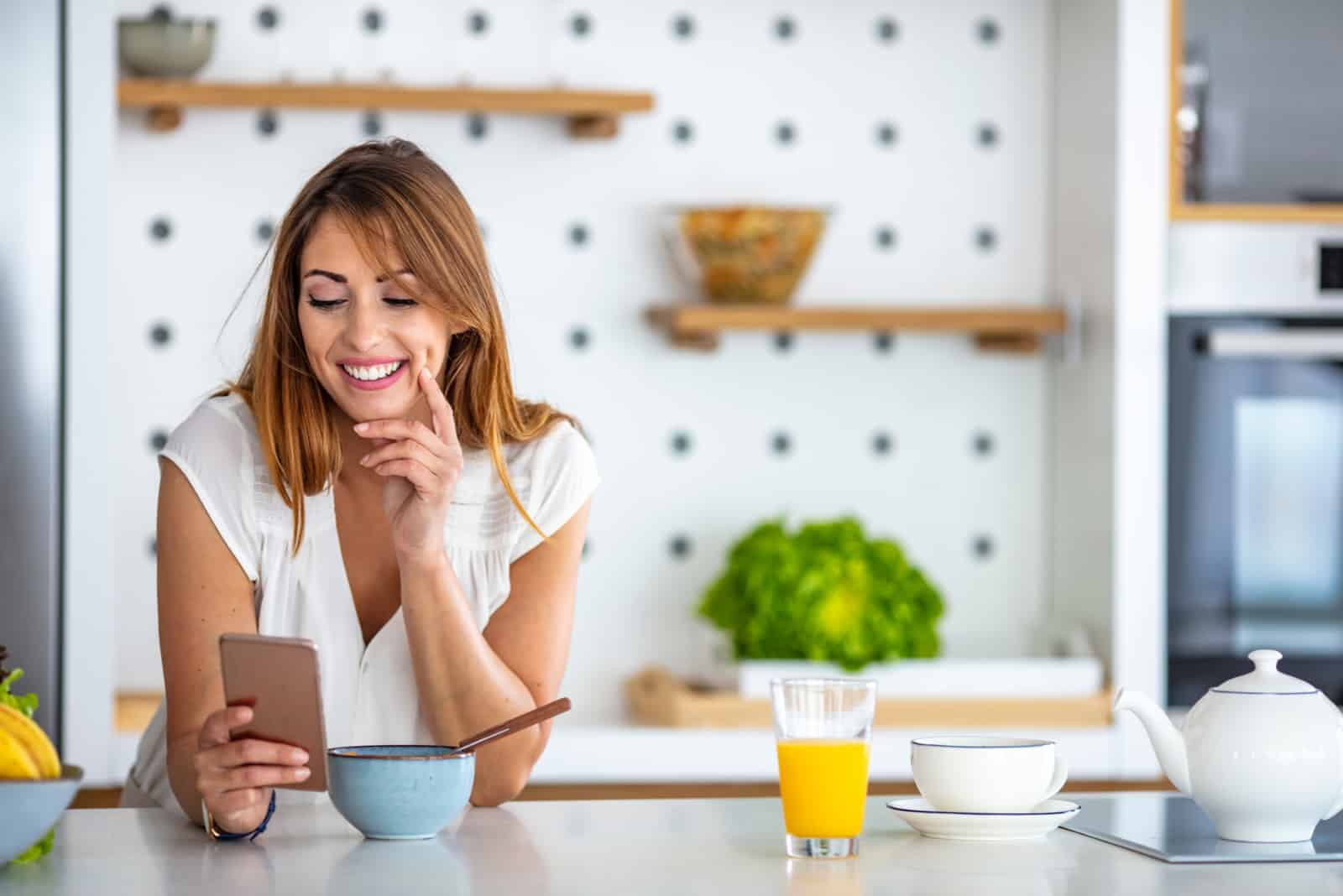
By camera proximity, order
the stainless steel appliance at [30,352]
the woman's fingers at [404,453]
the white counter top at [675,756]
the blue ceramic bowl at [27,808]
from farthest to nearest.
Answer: the white counter top at [675,756], the stainless steel appliance at [30,352], the woman's fingers at [404,453], the blue ceramic bowl at [27,808]

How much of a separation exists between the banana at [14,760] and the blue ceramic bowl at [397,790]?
199 mm

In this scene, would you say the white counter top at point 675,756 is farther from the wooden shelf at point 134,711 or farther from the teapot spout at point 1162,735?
the teapot spout at point 1162,735

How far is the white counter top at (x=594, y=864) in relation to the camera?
104 cm

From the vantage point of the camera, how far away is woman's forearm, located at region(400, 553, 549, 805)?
4.86ft

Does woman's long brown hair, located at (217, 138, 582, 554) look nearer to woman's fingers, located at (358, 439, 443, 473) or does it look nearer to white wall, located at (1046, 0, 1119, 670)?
woman's fingers, located at (358, 439, 443, 473)

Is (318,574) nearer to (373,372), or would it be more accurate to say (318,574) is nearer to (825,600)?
(373,372)

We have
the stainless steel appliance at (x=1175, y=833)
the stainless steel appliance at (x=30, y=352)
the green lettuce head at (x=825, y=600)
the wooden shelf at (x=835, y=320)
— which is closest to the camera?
the stainless steel appliance at (x=1175, y=833)

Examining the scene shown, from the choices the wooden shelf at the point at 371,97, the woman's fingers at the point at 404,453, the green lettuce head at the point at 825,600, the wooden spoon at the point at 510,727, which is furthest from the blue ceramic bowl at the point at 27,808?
the wooden shelf at the point at 371,97

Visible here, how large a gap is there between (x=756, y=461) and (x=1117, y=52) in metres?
0.85

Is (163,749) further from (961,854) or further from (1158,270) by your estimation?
(1158,270)

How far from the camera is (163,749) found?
1.57 m

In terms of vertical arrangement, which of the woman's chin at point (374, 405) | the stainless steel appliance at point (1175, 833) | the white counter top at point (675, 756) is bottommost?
the white counter top at point (675, 756)

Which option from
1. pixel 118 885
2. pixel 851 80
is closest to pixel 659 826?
pixel 118 885

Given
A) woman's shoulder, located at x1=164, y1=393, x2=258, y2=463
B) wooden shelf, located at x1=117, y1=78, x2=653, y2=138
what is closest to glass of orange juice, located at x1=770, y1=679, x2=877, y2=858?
woman's shoulder, located at x1=164, y1=393, x2=258, y2=463
